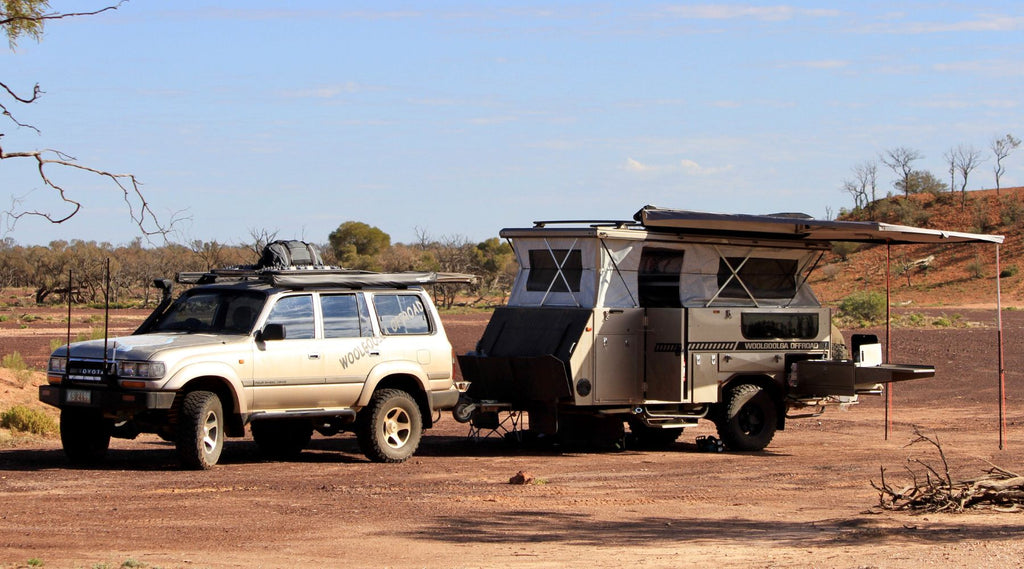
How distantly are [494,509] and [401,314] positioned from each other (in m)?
3.64

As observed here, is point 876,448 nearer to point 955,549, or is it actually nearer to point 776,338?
point 776,338

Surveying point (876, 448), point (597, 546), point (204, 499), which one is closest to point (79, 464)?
point (204, 499)

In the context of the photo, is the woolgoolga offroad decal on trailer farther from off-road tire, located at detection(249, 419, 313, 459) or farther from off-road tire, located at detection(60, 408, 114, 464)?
off-road tire, located at detection(60, 408, 114, 464)

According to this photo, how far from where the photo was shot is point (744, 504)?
11.2 m

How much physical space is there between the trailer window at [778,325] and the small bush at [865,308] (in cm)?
3417

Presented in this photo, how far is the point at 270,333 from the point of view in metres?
12.5

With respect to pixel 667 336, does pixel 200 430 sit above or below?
below

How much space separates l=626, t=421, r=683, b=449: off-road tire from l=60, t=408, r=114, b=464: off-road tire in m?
6.61

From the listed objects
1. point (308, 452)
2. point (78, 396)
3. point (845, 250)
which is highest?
point (845, 250)

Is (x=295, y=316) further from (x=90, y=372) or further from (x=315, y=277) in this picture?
(x=90, y=372)

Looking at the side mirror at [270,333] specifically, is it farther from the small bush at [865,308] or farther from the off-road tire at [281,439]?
the small bush at [865,308]

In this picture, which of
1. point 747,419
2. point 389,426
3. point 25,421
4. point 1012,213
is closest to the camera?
point 389,426

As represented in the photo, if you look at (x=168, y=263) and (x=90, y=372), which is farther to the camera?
(x=168, y=263)

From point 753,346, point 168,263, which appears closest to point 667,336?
point 753,346
